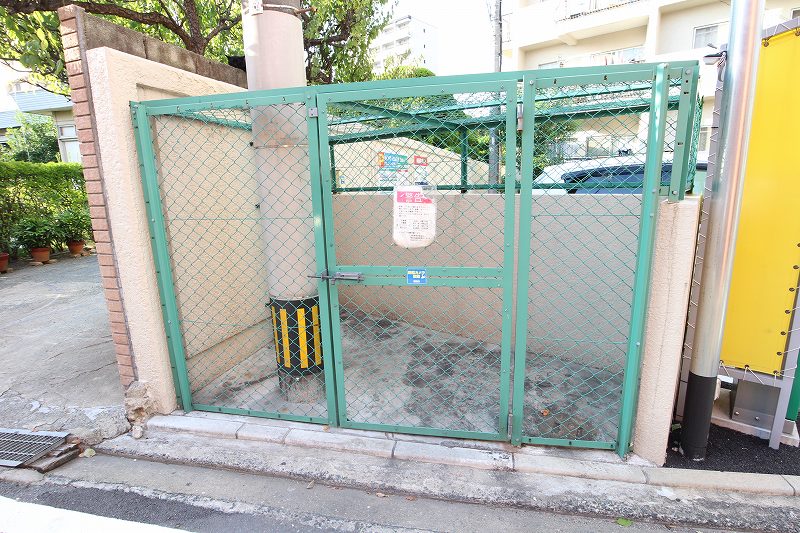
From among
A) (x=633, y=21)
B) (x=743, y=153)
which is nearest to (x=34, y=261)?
(x=743, y=153)

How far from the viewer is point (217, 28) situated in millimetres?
6762

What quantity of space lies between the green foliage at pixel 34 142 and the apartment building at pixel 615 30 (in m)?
19.5

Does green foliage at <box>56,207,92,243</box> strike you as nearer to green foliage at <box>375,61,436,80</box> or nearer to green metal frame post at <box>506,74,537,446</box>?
green foliage at <box>375,61,436,80</box>

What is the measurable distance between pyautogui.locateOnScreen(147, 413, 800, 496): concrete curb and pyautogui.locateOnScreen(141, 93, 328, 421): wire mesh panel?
0.15 metres

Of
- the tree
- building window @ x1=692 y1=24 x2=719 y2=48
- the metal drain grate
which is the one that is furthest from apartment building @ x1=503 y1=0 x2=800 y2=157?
the metal drain grate

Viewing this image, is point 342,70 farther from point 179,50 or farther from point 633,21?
point 633,21

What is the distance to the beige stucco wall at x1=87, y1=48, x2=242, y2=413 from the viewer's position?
2.50 m

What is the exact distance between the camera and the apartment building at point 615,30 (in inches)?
472

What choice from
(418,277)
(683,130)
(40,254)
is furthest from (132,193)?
(40,254)

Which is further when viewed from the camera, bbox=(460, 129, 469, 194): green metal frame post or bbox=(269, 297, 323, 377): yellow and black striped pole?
bbox=(460, 129, 469, 194): green metal frame post

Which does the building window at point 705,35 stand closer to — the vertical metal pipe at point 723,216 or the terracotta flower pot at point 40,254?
the vertical metal pipe at point 723,216

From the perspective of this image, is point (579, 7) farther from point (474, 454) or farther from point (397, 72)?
point (474, 454)

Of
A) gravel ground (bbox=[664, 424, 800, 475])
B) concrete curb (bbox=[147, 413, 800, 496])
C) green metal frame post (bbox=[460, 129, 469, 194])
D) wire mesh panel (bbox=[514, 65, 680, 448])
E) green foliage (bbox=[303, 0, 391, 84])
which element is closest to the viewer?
concrete curb (bbox=[147, 413, 800, 496])

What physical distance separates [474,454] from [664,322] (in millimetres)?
1260
